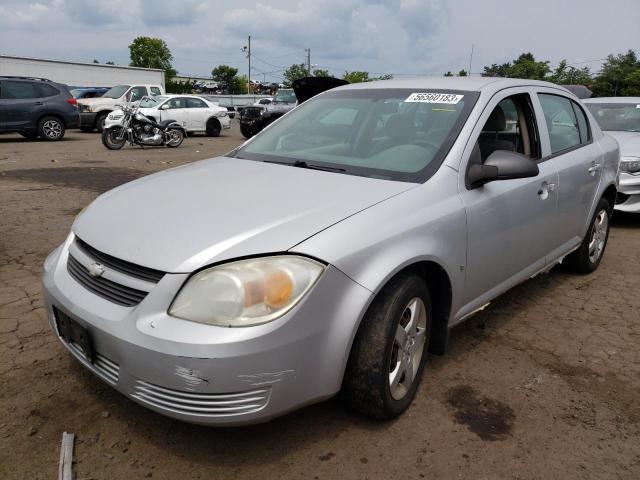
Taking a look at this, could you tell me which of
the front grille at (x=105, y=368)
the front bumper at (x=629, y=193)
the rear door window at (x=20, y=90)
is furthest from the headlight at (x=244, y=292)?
the rear door window at (x=20, y=90)

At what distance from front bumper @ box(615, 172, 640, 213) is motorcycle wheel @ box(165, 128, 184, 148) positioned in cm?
1135

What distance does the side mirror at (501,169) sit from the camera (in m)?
2.73

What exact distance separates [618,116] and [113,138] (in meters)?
11.2

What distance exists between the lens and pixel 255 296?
1.97 m

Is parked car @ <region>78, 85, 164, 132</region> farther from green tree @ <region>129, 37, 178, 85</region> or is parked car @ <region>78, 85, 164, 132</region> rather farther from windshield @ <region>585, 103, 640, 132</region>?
green tree @ <region>129, 37, 178, 85</region>

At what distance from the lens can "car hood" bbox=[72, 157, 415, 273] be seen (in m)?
2.08

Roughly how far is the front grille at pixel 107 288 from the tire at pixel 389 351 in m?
0.91

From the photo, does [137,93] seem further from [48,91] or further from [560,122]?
[560,122]

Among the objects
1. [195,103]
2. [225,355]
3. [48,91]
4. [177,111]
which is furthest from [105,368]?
[195,103]

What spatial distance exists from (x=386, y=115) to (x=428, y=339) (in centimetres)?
135

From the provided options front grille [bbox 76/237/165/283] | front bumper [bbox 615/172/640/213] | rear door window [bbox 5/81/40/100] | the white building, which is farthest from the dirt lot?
the white building

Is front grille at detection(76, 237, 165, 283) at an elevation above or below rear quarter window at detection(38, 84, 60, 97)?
below

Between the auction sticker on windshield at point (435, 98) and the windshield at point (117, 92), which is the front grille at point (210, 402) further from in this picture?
the windshield at point (117, 92)

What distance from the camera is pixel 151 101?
56.1 ft
